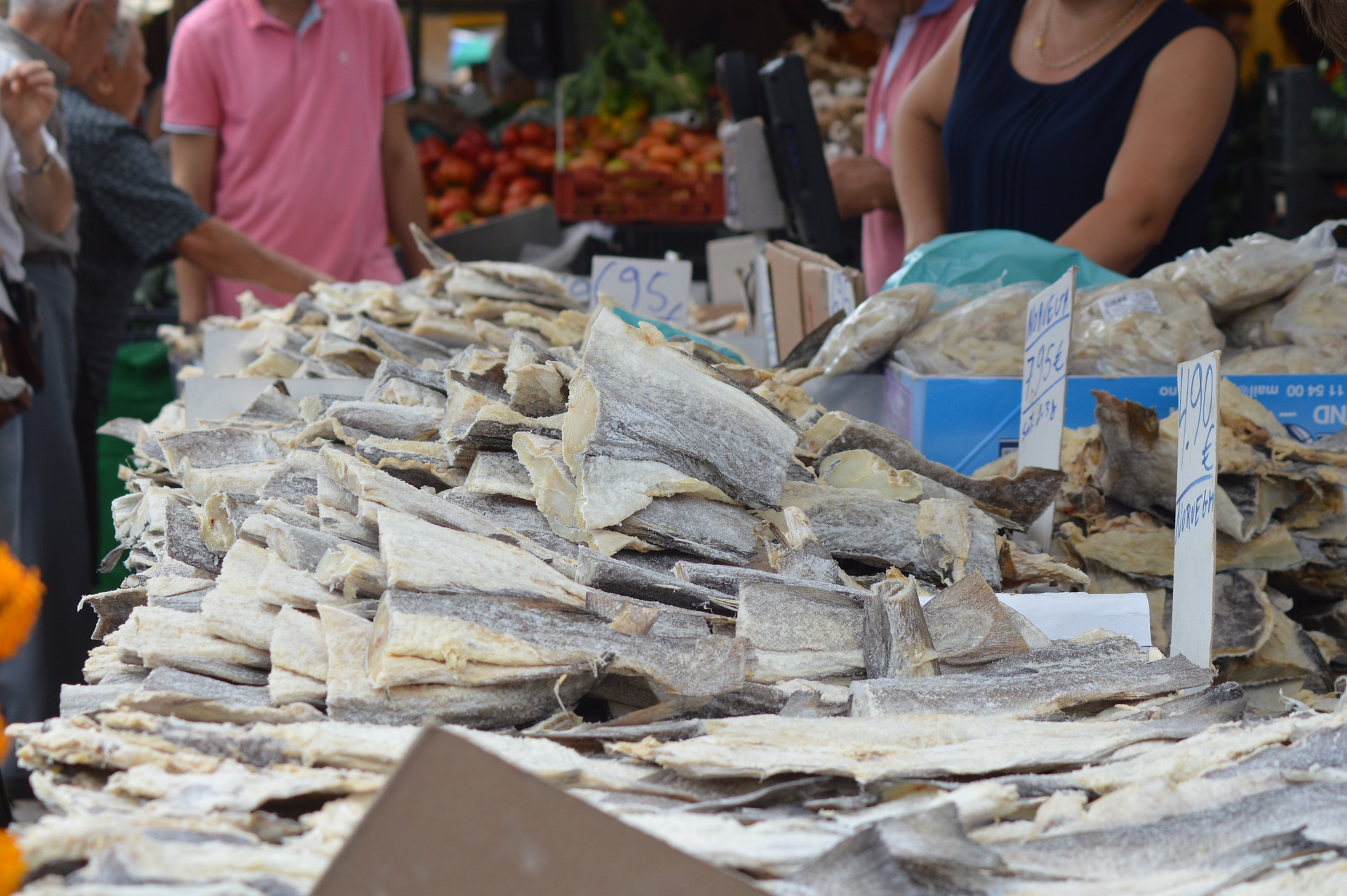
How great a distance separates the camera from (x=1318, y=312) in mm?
2029

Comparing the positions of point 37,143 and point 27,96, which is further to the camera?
point 37,143

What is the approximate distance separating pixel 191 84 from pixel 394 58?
77 cm

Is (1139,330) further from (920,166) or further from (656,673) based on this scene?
(920,166)

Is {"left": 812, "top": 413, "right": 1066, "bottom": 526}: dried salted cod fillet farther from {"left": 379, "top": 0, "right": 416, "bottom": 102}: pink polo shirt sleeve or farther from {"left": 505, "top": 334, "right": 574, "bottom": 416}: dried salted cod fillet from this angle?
{"left": 379, "top": 0, "right": 416, "bottom": 102}: pink polo shirt sleeve

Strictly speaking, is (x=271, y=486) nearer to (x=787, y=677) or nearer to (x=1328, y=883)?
(x=787, y=677)

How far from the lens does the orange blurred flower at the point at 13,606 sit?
26.6 inches

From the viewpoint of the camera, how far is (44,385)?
3604mm

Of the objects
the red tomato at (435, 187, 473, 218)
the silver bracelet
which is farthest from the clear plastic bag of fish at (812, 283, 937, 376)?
the red tomato at (435, 187, 473, 218)

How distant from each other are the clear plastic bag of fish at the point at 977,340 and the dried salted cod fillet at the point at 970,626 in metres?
0.82

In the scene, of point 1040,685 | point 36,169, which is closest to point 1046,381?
point 1040,685

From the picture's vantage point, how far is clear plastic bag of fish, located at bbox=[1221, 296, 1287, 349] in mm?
2088

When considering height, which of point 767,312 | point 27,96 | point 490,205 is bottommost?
point 767,312

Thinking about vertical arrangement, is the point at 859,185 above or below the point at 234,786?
above

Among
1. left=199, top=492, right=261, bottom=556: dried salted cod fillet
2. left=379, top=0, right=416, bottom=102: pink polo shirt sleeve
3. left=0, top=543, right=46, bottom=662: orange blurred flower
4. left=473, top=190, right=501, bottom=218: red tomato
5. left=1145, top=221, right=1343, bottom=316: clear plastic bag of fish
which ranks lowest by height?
left=199, top=492, right=261, bottom=556: dried salted cod fillet
